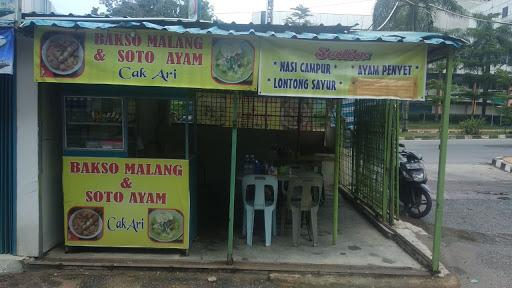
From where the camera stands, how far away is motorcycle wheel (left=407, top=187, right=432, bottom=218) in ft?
25.9

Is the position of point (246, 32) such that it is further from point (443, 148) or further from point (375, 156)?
point (375, 156)

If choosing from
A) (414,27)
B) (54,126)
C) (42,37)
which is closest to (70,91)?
(54,126)

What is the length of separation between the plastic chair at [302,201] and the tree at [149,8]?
1912 cm

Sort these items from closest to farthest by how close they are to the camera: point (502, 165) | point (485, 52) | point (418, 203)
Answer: point (418, 203) → point (502, 165) → point (485, 52)

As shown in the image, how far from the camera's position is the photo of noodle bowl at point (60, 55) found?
4758 millimetres

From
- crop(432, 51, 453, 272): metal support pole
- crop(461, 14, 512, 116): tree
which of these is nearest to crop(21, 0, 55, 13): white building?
crop(432, 51, 453, 272): metal support pole

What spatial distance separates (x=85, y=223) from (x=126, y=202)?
51 cm

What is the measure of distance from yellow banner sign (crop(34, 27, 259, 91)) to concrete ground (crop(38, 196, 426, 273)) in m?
Answer: 1.91

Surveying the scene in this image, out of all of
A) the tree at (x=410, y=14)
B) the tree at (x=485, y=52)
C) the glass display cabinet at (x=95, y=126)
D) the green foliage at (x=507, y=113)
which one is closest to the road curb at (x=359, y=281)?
the glass display cabinet at (x=95, y=126)

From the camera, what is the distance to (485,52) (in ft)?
115

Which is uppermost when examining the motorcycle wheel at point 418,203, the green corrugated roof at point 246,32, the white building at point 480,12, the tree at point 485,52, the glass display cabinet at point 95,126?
the white building at point 480,12

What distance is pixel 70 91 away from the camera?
543 centimetres

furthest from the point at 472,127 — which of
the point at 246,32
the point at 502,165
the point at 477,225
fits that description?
the point at 246,32

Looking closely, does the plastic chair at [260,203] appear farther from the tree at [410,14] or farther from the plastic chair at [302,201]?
the tree at [410,14]
